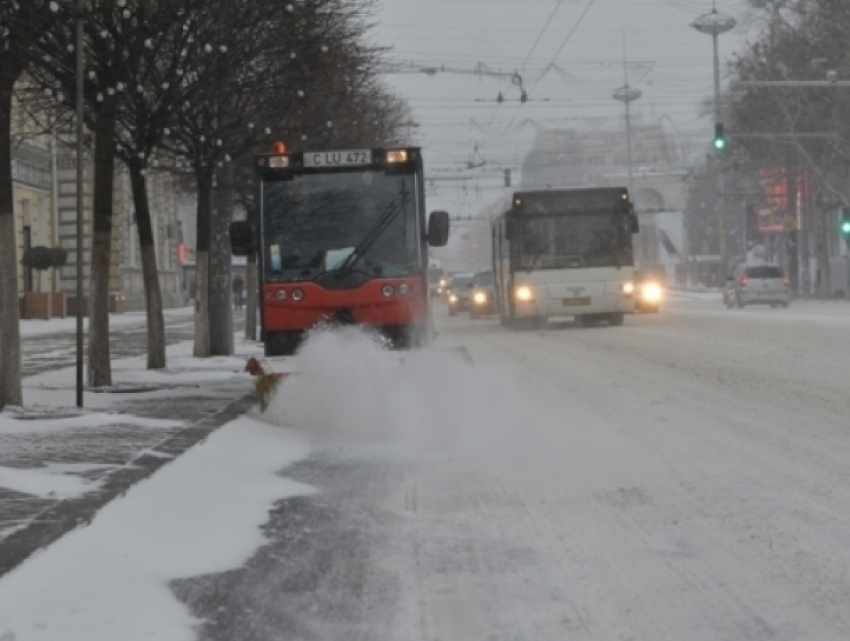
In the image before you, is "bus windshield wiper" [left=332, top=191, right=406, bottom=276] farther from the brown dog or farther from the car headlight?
the car headlight

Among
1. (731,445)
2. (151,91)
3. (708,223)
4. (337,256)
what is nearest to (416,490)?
(731,445)

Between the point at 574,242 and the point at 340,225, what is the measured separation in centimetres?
2008

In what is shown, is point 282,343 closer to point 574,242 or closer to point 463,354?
point 463,354

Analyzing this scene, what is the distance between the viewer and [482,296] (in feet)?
188

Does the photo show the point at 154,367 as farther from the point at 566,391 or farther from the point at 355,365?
the point at 355,365

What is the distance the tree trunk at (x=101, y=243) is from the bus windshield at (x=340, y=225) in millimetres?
2221

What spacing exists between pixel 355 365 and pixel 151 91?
26.7 ft

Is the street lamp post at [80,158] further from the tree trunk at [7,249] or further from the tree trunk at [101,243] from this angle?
the tree trunk at [101,243]

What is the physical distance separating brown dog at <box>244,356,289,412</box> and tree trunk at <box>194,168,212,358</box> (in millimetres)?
10782

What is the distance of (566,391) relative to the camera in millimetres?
17844

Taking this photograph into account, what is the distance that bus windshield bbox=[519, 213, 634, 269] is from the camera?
36281 millimetres

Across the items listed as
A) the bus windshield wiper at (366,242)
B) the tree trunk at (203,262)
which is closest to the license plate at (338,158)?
the bus windshield wiper at (366,242)

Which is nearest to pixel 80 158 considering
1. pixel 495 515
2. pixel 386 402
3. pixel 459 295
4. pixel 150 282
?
pixel 386 402

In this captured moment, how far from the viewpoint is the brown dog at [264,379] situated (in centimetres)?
1497
